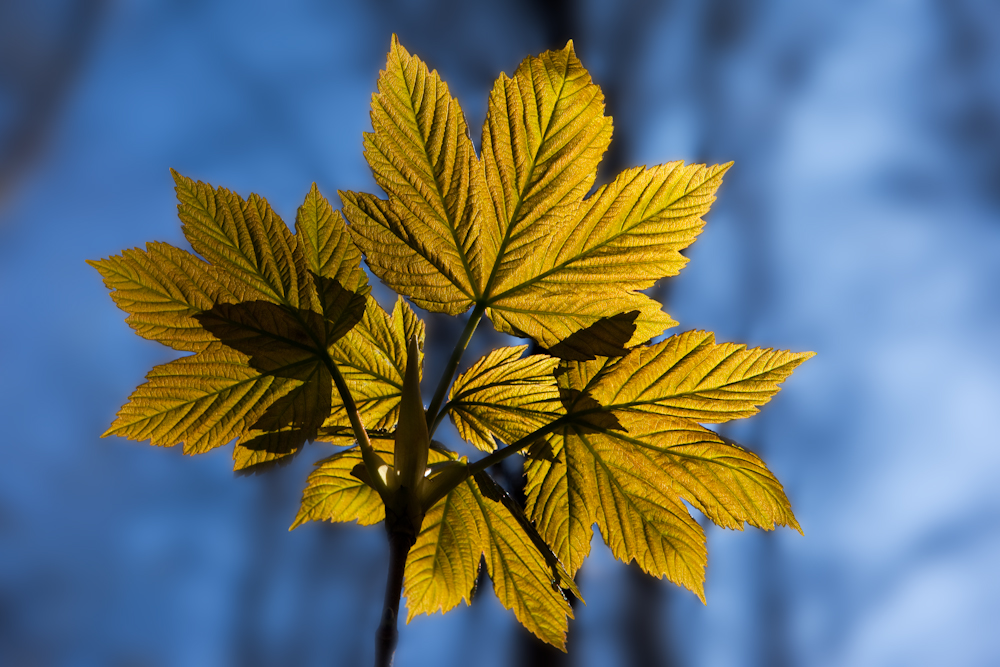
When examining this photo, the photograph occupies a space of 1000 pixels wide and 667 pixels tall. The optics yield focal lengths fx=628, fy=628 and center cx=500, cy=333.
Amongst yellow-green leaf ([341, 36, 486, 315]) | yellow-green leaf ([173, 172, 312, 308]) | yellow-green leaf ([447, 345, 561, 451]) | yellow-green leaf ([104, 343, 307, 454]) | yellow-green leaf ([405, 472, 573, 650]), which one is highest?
yellow-green leaf ([341, 36, 486, 315])

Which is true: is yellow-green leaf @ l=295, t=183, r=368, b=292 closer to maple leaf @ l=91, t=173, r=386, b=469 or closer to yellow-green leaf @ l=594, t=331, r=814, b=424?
maple leaf @ l=91, t=173, r=386, b=469

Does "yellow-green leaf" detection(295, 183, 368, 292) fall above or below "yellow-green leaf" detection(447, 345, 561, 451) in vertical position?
above

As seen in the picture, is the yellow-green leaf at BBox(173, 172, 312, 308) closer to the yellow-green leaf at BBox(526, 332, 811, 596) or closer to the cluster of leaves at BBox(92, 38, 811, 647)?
the cluster of leaves at BBox(92, 38, 811, 647)

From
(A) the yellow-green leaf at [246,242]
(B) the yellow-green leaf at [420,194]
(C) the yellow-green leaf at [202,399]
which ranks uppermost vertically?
(B) the yellow-green leaf at [420,194]

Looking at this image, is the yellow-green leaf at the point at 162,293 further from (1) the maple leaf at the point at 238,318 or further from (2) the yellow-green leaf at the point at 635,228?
(2) the yellow-green leaf at the point at 635,228

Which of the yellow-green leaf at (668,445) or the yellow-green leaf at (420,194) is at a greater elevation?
the yellow-green leaf at (420,194)

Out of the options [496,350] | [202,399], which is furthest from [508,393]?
[202,399]

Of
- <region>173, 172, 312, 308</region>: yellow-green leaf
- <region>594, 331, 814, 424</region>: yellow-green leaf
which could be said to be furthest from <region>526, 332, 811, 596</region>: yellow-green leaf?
<region>173, 172, 312, 308</region>: yellow-green leaf

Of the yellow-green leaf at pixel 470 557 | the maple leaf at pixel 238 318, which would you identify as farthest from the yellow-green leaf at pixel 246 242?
the yellow-green leaf at pixel 470 557
